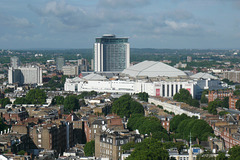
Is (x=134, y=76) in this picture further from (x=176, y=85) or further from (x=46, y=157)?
(x=46, y=157)

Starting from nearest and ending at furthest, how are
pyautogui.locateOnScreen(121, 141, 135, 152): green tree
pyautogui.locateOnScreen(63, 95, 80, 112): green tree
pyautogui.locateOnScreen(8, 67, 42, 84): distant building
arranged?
pyautogui.locateOnScreen(121, 141, 135, 152): green tree, pyautogui.locateOnScreen(63, 95, 80, 112): green tree, pyautogui.locateOnScreen(8, 67, 42, 84): distant building

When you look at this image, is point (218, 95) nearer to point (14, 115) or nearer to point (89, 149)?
point (14, 115)

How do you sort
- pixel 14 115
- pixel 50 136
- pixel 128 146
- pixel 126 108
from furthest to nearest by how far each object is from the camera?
1. pixel 126 108
2. pixel 14 115
3. pixel 50 136
4. pixel 128 146

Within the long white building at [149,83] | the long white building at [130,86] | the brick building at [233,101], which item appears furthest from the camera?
the long white building at [149,83]

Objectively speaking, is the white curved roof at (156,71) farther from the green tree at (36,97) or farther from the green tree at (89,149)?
the green tree at (89,149)

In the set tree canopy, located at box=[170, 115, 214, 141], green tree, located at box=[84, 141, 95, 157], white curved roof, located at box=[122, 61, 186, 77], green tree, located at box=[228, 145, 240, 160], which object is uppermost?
white curved roof, located at box=[122, 61, 186, 77]

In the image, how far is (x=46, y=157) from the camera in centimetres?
4794

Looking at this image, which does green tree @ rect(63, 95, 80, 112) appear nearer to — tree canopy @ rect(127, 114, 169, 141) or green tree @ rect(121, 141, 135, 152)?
tree canopy @ rect(127, 114, 169, 141)

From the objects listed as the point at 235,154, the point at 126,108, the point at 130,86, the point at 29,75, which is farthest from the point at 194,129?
the point at 29,75

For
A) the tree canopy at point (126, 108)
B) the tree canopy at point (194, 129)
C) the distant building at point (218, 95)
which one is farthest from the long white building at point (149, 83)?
the tree canopy at point (194, 129)

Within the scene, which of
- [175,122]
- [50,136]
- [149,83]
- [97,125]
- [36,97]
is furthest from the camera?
[149,83]

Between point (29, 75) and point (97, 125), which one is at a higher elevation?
point (29, 75)

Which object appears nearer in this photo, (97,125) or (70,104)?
(97,125)

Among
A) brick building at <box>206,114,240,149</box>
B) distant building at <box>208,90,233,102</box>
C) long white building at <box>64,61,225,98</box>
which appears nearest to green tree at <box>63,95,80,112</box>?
brick building at <box>206,114,240,149</box>
